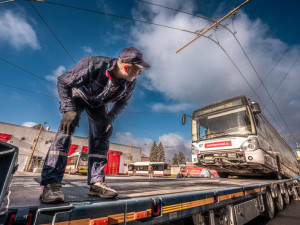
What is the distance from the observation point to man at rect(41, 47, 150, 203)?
1566 millimetres

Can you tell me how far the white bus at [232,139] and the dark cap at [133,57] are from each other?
5567 millimetres

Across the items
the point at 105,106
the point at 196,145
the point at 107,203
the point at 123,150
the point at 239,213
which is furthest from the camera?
the point at 123,150

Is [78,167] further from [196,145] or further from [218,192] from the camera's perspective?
[218,192]

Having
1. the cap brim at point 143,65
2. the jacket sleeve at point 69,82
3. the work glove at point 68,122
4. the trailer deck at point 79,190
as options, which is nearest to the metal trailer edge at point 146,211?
the trailer deck at point 79,190

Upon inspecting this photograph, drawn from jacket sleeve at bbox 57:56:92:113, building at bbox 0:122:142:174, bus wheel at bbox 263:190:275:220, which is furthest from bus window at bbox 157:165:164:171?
jacket sleeve at bbox 57:56:92:113

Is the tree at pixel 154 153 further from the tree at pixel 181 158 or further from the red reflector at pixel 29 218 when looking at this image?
the red reflector at pixel 29 218

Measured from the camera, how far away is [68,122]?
5.39 ft

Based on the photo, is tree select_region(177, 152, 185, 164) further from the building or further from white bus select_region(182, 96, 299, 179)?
white bus select_region(182, 96, 299, 179)

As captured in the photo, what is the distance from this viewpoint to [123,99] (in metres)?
2.33

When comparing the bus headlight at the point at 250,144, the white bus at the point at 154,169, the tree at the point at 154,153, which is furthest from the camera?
the tree at the point at 154,153

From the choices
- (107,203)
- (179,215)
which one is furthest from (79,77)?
(179,215)

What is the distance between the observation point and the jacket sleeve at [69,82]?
169cm

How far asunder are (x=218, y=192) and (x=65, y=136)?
2325 millimetres

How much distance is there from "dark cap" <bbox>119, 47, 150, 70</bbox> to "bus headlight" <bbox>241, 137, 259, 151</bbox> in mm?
5540
